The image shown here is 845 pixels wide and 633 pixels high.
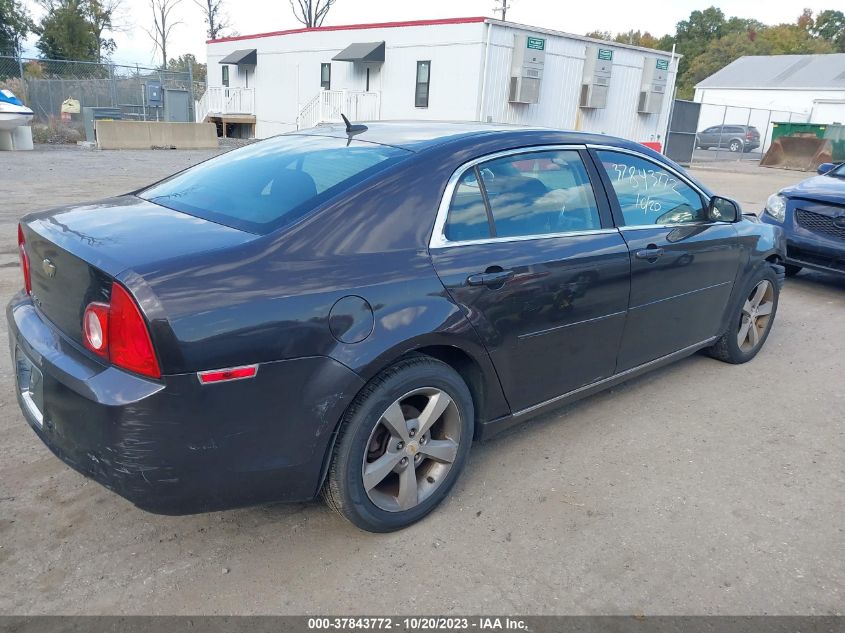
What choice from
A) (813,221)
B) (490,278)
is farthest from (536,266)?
(813,221)

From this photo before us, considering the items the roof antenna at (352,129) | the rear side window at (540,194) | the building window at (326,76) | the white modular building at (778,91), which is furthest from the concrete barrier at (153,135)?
the white modular building at (778,91)

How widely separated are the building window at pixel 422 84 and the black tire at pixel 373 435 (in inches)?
826

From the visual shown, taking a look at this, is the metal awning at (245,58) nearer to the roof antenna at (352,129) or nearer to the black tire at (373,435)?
the roof antenna at (352,129)

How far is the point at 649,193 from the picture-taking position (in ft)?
13.0

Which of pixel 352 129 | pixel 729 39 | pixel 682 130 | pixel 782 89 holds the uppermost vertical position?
pixel 729 39

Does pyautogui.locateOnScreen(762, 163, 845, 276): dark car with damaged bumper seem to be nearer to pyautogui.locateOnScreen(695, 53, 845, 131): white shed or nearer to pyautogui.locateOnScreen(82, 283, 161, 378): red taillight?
pyautogui.locateOnScreen(82, 283, 161, 378): red taillight

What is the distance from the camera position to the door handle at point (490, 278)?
114 inches

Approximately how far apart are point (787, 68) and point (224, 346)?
192 ft

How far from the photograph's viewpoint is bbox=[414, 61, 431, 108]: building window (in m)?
22.3

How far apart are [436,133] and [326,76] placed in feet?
80.3

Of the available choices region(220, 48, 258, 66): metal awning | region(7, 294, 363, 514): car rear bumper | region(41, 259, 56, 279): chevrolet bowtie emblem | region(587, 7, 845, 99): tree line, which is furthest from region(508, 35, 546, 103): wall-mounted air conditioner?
region(587, 7, 845, 99): tree line

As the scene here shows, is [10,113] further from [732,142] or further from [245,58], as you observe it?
[732,142]

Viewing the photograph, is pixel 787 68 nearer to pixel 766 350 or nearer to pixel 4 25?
pixel 4 25

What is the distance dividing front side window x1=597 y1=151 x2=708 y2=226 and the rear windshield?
4.47 feet
